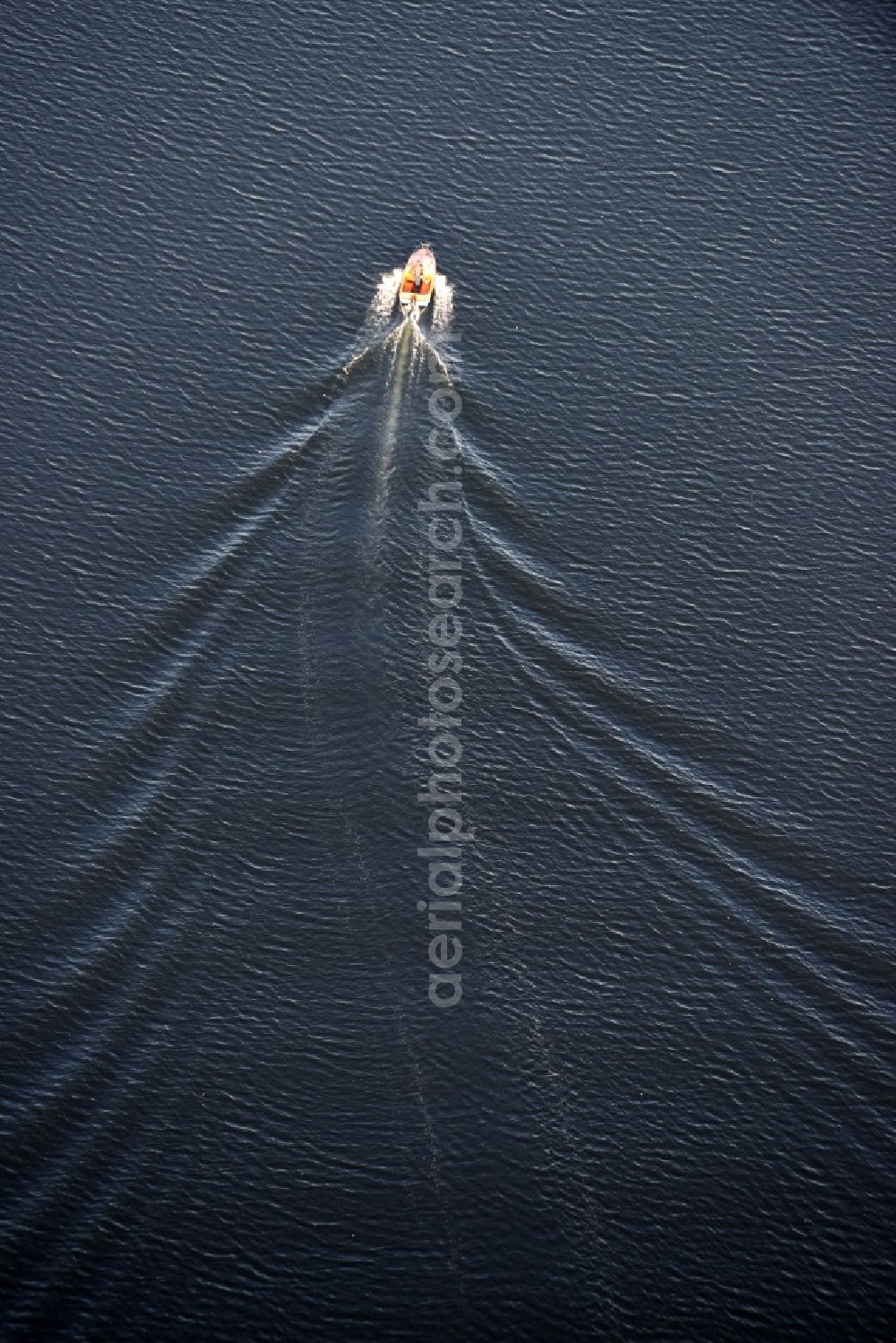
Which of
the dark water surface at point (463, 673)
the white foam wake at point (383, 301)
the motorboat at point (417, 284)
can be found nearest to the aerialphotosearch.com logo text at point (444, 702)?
the dark water surface at point (463, 673)

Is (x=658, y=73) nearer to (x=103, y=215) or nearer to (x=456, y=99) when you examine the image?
(x=456, y=99)

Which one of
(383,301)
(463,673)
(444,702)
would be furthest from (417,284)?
(444,702)

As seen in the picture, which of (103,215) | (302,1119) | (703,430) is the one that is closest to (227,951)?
(302,1119)

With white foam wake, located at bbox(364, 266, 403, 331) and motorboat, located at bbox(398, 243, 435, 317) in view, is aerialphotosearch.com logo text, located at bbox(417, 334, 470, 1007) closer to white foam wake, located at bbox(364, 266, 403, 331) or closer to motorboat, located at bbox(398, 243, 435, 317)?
motorboat, located at bbox(398, 243, 435, 317)

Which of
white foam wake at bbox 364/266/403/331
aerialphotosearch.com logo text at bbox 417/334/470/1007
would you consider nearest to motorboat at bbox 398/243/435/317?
white foam wake at bbox 364/266/403/331

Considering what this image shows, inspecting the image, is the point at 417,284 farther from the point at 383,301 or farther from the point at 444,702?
the point at 444,702

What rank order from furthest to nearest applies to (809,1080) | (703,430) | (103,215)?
(103,215), (703,430), (809,1080)

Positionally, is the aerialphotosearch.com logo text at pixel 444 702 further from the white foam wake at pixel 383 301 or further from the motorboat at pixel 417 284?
the white foam wake at pixel 383 301

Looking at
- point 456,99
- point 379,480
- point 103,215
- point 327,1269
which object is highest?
point 456,99
